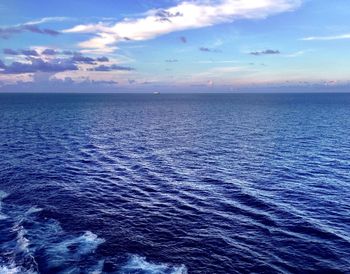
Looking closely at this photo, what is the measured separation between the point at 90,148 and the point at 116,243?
60.3m

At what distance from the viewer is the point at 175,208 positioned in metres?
56.2

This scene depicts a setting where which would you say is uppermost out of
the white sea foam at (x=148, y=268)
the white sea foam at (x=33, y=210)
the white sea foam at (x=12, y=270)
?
the white sea foam at (x=33, y=210)

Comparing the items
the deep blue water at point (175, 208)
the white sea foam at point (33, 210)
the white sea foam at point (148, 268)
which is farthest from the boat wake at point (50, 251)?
the white sea foam at point (33, 210)

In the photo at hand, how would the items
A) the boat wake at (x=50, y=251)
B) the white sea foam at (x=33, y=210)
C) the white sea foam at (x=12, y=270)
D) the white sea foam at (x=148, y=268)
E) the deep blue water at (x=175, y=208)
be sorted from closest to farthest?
1. the white sea foam at (x=12, y=270)
2. the white sea foam at (x=148, y=268)
3. the boat wake at (x=50, y=251)
4. the deep blue water at (x=175, y=208)
5. the white sea foam at (x=33, y=210)

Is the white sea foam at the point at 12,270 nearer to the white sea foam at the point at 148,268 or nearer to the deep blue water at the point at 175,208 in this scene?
the deep blue water at the point at 175,208

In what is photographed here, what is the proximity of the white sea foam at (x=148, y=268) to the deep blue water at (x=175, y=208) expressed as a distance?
0.11 meters

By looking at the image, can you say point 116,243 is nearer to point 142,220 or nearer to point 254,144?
point 142,220

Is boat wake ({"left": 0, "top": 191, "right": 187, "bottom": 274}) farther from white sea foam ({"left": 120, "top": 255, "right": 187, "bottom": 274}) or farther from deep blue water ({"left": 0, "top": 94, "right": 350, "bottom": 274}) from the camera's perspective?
deep blue water ({"left": 0, "top": 94, "right": 350, "bottom": 274})

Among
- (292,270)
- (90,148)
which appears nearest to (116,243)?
(292,270)

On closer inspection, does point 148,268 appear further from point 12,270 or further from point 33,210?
point 33,210

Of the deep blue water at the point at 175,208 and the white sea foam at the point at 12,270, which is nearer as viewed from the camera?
the white sea foam at the point at 12,270

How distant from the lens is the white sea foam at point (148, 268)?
38.3 m

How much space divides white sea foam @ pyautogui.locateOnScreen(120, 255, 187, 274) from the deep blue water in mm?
115

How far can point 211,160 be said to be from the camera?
85938 millimetres
